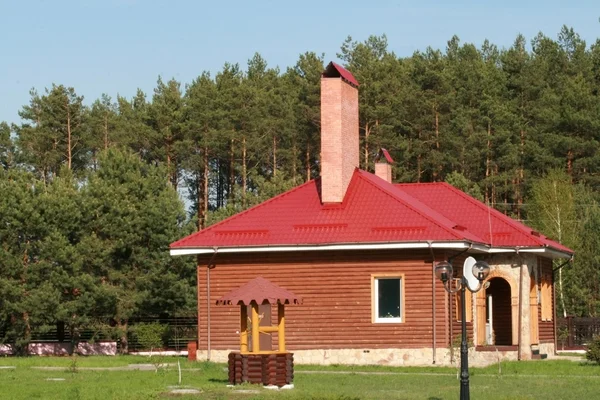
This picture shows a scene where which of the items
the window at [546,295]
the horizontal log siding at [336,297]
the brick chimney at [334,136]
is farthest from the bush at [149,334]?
the window at [546,295]

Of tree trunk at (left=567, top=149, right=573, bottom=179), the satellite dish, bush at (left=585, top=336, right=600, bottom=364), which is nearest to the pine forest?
tree trunk at (left=567, top=149, right=573, bottom=179)

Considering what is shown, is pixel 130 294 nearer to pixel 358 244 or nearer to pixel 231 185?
pixel 358 244

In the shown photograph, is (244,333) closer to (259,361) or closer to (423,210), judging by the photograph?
(259,361)

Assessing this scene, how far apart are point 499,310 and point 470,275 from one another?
658 inches

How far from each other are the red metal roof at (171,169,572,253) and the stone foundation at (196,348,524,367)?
3.03m

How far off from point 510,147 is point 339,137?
33.6m

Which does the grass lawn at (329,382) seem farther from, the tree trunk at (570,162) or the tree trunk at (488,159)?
the tree trunk at (570,162)

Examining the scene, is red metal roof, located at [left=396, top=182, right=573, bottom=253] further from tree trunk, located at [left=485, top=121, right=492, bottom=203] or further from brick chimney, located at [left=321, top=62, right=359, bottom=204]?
tree trunk, located at [left=485, top=121, right=492, bottom=203]

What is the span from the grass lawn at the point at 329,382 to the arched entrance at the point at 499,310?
5.56 m

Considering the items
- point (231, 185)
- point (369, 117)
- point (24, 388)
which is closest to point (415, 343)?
point (24, 388)

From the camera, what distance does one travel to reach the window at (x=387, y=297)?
3247cm

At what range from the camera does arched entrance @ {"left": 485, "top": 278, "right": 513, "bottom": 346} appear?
38.5 metres

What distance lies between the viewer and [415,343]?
32.2m

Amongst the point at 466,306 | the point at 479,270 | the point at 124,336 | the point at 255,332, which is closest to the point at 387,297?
the point at 466,306
